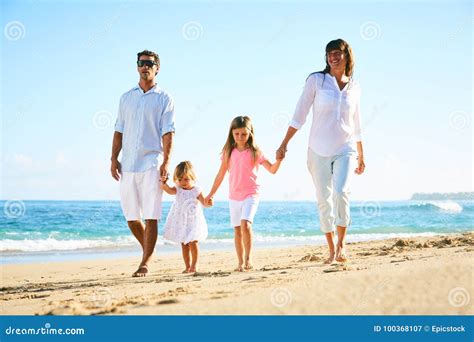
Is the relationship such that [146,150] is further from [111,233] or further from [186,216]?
[111,233]

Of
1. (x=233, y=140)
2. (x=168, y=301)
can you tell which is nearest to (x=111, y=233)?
(x=233, y=140)

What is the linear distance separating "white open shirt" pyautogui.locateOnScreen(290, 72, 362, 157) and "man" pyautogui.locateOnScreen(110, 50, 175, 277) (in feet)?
4.37

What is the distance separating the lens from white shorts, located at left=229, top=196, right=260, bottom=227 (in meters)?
5.71

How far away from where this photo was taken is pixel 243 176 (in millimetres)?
5852

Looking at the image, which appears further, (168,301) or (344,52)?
(344,52)

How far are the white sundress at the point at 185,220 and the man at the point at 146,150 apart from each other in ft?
1.22

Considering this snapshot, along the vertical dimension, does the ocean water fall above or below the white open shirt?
below

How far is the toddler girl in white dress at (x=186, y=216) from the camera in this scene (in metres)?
6.02

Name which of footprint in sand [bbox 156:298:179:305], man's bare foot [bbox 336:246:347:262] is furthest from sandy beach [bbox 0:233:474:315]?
man's bare foot [bbox 336:246:347:262]

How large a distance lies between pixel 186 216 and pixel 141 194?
60 centimetres

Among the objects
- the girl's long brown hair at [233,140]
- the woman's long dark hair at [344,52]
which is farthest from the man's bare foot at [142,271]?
the woman's long dark hair at [344,52]

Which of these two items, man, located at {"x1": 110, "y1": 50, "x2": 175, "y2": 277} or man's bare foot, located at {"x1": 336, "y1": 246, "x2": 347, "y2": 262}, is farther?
man, located at {"x1": 110, "y1": 50, "x2": 175, "y2": 277}

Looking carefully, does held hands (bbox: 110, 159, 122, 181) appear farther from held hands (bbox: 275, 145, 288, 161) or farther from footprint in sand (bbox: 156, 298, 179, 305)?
footprint in sand (bbox: 156, 298, 179, 305)

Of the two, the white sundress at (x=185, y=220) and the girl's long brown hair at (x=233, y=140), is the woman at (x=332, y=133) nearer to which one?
the girl's long brown hair at (x=233, y=140)
